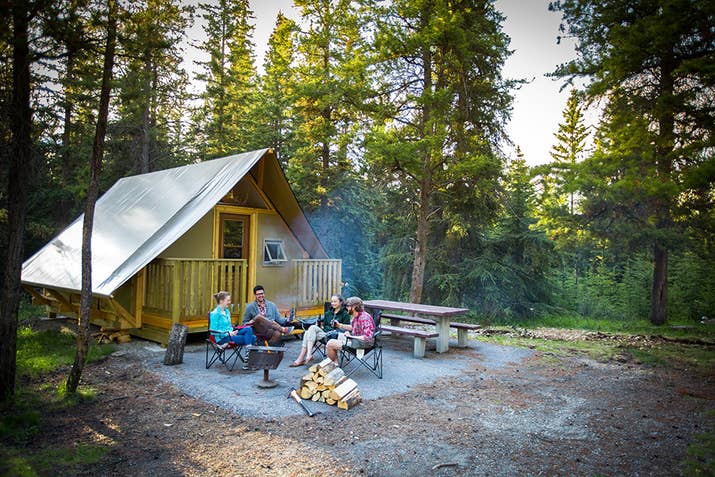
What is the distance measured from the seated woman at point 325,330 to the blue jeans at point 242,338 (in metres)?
0.75

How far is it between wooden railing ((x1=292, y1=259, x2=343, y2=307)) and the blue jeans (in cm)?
303

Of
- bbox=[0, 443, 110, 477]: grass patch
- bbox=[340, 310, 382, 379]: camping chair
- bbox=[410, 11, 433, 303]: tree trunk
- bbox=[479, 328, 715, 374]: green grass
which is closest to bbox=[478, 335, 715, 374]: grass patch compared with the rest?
bbox=[479, 328, 715, 374]: green grass

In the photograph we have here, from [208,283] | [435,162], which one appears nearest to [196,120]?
[435,162]

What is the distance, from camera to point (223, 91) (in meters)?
18.5

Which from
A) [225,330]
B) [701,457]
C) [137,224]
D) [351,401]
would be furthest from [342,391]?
[137,224]

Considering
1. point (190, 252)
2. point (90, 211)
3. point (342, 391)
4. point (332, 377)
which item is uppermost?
point (90, 211)

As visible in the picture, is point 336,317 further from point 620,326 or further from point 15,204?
point 620,326

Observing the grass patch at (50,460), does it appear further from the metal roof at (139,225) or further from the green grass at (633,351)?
the green grass at (633,351)

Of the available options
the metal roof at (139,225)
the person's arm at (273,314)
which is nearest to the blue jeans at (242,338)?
the person's arm at (273,314)

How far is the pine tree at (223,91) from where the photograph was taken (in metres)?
18.1

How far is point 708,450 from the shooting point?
4023mm

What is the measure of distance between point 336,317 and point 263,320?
1.08 meters

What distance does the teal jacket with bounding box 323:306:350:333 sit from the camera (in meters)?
6.99

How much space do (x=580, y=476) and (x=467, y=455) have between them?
842 millimetres
